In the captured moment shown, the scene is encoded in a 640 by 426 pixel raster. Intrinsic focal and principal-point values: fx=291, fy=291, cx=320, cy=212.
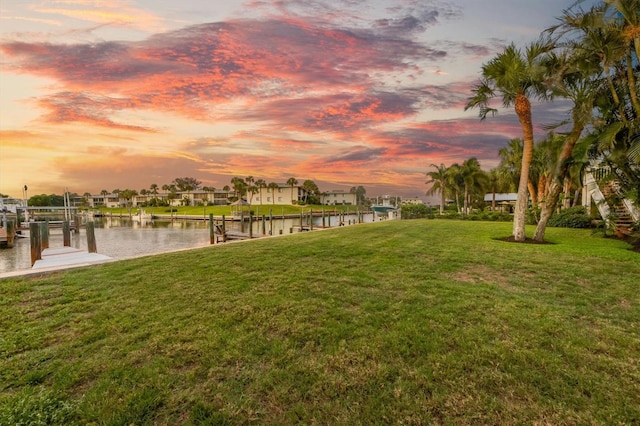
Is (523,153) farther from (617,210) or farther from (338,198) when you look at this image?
(338,198)

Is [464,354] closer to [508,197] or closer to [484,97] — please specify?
[484,97]

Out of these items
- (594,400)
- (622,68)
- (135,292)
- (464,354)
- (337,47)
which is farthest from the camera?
(337,47)

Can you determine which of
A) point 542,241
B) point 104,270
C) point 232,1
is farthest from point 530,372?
point 232,1

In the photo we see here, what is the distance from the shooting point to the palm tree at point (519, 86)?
1090 centimetres

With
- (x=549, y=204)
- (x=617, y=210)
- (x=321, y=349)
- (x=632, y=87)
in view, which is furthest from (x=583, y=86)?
(x=321, y=349)

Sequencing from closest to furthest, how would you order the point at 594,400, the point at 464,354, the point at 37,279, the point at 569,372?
1. the point at 594,400
2. the point at 569,372
3. the point at 464,354
4. the point at 37,279

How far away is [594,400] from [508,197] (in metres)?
61.9

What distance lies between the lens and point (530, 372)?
280 cm

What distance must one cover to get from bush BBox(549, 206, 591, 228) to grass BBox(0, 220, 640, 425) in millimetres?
14692

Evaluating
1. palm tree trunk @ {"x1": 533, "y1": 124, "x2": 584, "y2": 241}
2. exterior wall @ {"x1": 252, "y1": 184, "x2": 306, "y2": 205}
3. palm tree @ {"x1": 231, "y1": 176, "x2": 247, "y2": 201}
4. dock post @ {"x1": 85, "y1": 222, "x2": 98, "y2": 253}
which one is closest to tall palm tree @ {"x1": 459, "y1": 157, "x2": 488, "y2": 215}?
palm tree trunk @ {"x1": 533, "y1": 124, "x2": 584, "y2": 241}

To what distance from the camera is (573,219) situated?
18.1 metres

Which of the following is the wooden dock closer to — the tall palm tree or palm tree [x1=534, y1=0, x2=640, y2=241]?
palm tree [x1=534, y1=0, x2=640, y2=241]

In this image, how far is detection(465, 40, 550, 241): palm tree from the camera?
Result: 10.9m

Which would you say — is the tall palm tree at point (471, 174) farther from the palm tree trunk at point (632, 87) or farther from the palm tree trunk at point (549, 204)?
the palm tree trunk at point (632, 87)
